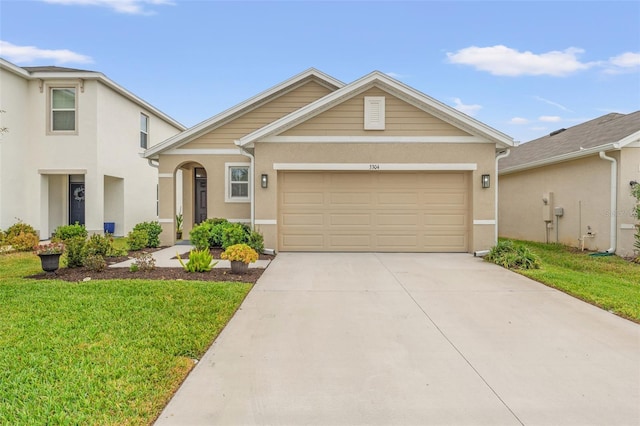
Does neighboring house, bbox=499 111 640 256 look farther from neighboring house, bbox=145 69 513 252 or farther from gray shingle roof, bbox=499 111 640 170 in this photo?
neighboring house, bbox=145 69 513 252

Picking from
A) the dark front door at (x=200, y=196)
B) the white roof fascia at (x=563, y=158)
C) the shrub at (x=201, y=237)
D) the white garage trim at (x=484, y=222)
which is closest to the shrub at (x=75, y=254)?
the shrub at (x=201, y=237)

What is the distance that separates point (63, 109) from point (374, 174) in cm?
1208

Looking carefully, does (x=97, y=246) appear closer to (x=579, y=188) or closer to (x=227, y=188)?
(x=227, y=188)

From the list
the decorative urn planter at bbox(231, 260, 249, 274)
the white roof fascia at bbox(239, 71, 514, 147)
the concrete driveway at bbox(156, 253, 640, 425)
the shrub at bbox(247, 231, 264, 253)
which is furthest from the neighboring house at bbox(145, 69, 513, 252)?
the concrete driveway at bbox(156, 253, 640, 425)

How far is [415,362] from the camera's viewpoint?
350cm

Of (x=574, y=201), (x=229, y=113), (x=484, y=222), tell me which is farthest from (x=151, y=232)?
(x=574, y=201)

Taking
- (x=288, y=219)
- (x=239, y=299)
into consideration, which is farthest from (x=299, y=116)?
(x=239, y=299)

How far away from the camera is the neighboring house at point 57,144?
1255cm

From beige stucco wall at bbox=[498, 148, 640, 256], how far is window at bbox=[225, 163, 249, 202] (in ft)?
35.0

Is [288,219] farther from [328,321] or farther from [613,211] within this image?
[613,211]

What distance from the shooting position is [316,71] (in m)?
12.4

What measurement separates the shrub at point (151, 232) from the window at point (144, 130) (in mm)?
6973

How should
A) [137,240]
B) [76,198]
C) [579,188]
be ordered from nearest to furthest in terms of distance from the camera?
[137,240] → [579,188] → [76,198]

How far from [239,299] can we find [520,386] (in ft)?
12.6
